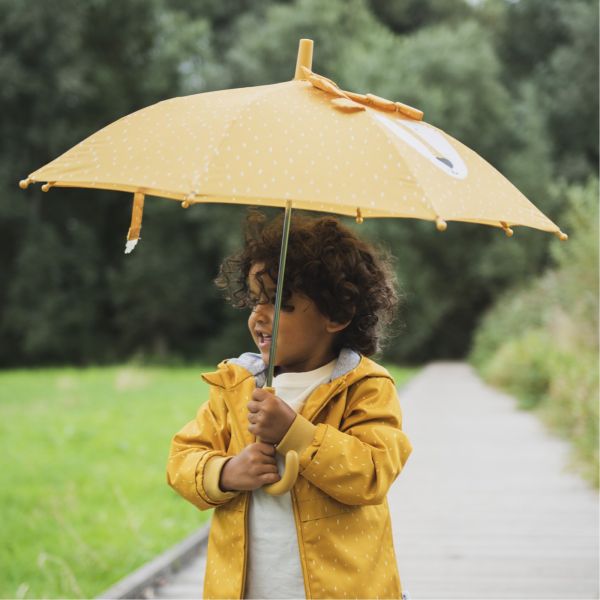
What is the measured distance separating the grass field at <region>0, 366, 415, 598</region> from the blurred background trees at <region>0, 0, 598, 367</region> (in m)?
11.7

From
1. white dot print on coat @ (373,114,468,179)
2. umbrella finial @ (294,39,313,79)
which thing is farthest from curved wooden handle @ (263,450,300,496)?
umbrella finial @ (294,39,313,79)

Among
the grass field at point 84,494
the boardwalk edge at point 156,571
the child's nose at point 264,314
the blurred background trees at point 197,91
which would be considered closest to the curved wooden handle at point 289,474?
the child's nose at point 264,314

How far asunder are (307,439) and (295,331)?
29 centimetres

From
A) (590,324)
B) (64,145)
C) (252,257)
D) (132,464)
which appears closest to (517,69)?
(64,145)

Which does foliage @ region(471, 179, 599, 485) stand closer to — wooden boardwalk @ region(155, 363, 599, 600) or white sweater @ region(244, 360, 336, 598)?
wooden boardwalk @ region(155, 363, 599, 600)

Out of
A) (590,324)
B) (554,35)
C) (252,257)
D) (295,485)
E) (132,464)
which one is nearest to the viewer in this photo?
(295,485)

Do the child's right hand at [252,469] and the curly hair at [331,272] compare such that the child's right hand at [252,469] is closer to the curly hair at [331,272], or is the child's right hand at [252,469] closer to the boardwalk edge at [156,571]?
the curly hair at [331,272]

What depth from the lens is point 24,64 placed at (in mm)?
24453

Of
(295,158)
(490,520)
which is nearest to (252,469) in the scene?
(295,158)

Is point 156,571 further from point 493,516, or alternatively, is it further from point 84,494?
point 84,494

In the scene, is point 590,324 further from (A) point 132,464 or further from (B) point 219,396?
(B) point 219,396

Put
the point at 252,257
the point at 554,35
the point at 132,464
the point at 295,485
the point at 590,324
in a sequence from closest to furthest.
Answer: the point at 295,485
the point at 252,257
the point at 132,464
the point at 590,324
the point at 554,35

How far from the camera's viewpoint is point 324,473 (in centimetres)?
226

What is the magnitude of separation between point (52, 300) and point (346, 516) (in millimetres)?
23707
